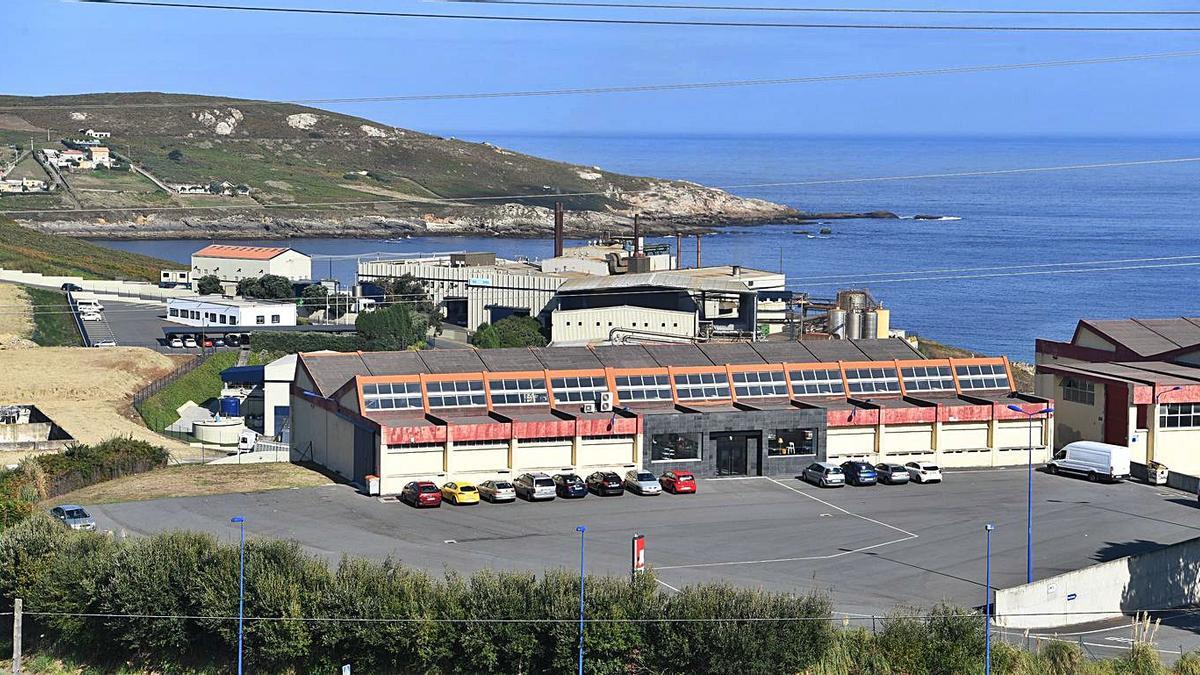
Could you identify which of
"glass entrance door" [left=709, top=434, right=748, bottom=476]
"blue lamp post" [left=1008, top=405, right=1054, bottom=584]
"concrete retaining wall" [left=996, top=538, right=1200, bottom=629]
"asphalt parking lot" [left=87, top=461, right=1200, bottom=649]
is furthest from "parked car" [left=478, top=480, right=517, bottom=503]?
"concrete retaining wall" [left=996, top=538, right=1200, bottom=629]

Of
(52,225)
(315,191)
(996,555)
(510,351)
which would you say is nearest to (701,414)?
(510,351)

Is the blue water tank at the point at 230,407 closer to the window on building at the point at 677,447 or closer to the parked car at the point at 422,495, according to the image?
the parked car at the point at 422,495

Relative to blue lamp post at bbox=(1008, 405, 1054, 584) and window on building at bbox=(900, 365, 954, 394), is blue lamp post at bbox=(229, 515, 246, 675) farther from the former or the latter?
window on building at bbox=(900, 365, 954, 394)

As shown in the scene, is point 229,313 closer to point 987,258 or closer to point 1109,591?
point 1109,591

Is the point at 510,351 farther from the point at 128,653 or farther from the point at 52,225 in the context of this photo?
the point at 52,225

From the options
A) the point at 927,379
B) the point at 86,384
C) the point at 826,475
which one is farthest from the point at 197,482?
the point at 86,384

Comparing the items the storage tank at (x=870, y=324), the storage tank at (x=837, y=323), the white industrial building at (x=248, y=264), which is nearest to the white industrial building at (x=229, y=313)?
the white industrial building at (x=248, y=264)
